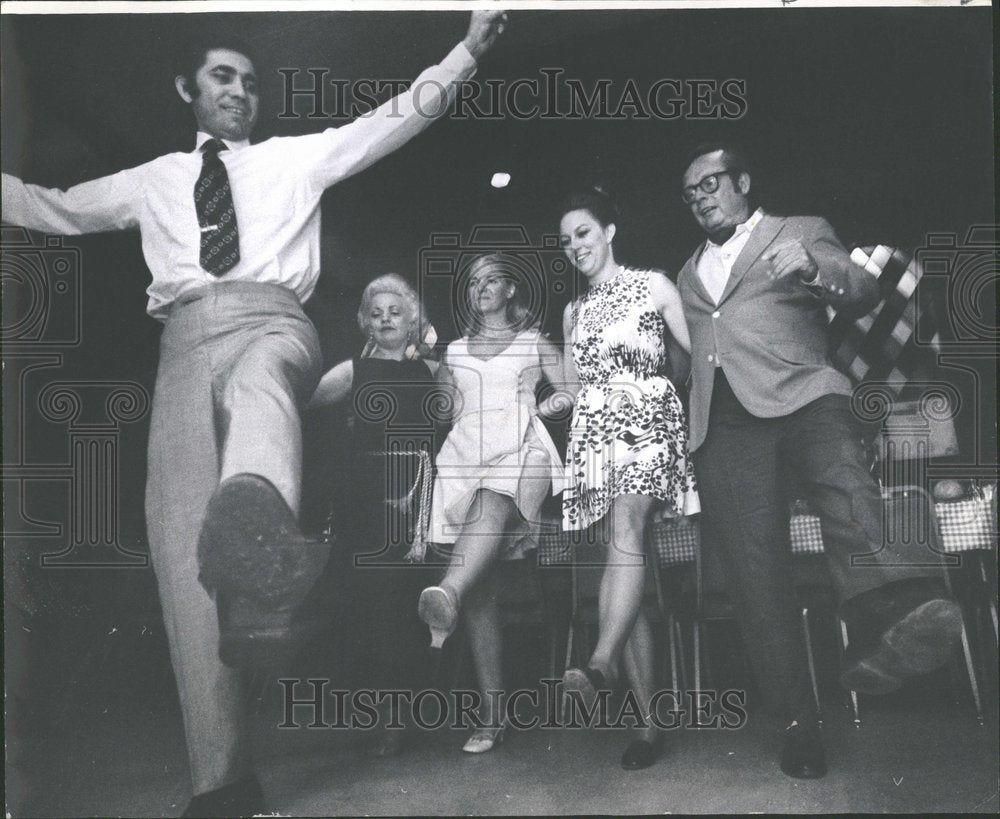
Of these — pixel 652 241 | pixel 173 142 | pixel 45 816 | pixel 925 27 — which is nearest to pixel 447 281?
pixel 652 241

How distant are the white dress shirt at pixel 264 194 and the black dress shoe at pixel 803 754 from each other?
8.73 ft

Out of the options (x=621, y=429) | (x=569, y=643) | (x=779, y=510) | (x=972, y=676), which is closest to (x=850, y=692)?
(x=972, y=676)

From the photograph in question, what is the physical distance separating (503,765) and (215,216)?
2.55 m

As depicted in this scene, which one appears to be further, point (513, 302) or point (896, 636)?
point (513, 302)

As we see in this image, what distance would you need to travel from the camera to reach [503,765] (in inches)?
158

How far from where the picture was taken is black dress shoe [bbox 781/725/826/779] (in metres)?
3.97

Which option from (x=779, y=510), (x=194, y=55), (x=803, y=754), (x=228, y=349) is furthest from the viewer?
(x=194, y=55)

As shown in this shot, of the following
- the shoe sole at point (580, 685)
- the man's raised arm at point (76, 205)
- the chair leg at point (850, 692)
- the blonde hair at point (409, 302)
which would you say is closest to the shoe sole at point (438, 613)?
the shoe sole at point (580, 685)

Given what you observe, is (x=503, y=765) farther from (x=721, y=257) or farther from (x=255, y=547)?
(x=721, y=257)

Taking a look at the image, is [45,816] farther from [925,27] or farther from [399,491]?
[925,27]

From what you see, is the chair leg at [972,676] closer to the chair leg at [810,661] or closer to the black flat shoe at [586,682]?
the chair leg at [810,661]

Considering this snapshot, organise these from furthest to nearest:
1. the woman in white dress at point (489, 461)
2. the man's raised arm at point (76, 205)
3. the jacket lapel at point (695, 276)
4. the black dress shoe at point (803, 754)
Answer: the man's raised arm at point (76, 205)
the jacket lapel at point (695, 276)
the woman in white dress at point (489, 461)
the black dress shoe at point (803, 754)

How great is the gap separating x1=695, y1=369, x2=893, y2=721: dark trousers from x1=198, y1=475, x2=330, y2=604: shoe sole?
163cm

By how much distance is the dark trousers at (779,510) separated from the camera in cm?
404
